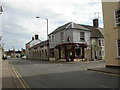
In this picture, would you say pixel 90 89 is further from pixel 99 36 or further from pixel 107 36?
pixel 99 36

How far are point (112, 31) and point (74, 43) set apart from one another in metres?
16.9

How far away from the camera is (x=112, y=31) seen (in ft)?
57.1

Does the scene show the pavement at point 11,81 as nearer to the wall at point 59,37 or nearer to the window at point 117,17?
the window at point 117,17

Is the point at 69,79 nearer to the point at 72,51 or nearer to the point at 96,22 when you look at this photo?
the point at 72,51

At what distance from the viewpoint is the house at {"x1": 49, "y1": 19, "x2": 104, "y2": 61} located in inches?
1357

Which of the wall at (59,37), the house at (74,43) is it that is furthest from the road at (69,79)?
the wall at (59,37)

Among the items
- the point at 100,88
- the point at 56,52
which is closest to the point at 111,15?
the point at 100,88

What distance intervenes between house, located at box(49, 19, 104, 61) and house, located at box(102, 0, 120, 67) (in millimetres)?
15846

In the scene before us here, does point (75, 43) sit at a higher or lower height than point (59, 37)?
lower

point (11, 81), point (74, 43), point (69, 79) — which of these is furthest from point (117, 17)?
point (74, 43)

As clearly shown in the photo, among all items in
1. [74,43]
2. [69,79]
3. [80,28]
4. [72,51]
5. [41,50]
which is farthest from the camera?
[41,50]

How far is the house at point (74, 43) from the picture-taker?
3447 centimetres

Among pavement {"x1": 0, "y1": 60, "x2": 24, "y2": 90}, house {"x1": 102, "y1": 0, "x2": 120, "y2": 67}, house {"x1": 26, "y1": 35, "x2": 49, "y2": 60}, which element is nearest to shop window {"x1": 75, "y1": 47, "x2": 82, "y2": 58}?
house {"x1": 26, "y1": 35, "x2": 49, "y2": 60}

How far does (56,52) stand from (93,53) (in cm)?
826
